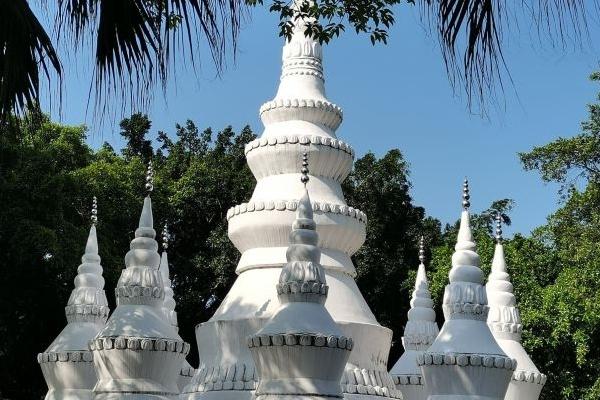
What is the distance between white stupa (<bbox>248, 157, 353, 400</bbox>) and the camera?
1202 cm

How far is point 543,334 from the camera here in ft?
83.4

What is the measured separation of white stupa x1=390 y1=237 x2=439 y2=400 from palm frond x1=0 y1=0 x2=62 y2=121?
12968 mm

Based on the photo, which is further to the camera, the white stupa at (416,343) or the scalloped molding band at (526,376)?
the white stupa at (416,343)

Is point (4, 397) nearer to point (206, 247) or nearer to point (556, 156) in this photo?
point (206, 247)

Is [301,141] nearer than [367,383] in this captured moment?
No

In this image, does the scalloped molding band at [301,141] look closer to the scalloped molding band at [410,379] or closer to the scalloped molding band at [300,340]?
the scalloped molding band at [410,379]

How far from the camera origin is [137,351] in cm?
1362

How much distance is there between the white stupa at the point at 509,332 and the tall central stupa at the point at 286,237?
1780mm

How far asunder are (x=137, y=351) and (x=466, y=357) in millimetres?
4448

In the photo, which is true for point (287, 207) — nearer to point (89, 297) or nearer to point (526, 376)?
point (89, 297)

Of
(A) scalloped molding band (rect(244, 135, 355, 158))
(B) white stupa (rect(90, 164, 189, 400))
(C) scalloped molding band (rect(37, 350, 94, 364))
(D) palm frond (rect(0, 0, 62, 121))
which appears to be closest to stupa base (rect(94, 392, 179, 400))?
(B) white stupa (rect(90, 164, 189, 400))

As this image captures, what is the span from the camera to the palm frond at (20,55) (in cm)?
464

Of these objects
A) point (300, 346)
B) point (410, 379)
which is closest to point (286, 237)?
point (410, 379)

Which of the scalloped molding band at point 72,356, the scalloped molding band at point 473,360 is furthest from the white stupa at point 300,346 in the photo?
the scalloped molding band at point 72,356
